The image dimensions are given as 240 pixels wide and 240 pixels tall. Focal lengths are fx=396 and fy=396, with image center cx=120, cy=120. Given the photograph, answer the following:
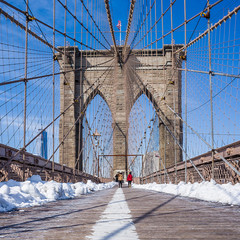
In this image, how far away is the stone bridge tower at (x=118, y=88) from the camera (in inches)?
1114

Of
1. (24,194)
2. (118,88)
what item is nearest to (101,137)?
(118,88)

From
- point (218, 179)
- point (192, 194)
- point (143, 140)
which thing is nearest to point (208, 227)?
point (192, 194)

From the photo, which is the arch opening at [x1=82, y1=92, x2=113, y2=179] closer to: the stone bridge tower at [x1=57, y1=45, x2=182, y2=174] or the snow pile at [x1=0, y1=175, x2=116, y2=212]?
the stone bridge tower at [x1=57, y1=45, x2=182, y2=174]

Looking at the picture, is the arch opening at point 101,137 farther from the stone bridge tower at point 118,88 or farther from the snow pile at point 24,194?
the snow pile at point 24,194

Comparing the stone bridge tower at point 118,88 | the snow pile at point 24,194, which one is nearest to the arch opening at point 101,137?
the stone bridge tower at point 118,88

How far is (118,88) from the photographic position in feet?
98.6

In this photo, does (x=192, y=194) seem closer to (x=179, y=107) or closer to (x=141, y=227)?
(x=141, y=227)

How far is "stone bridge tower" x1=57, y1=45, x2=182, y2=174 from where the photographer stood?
28297 mm

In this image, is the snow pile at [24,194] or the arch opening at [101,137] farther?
the arch opening at [101,137]

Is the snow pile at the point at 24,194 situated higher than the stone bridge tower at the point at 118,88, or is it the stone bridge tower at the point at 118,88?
the stone bridge tower at the point at 118,88

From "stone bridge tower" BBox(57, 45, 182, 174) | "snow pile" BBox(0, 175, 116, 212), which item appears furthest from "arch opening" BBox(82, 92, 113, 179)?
"snow pile" BBox(0, 175, 116, 212)

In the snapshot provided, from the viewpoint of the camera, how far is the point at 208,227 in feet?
7.74

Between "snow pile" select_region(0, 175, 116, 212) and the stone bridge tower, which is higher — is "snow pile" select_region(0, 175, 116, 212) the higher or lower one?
the lower one

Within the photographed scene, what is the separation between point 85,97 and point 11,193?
25603mm
